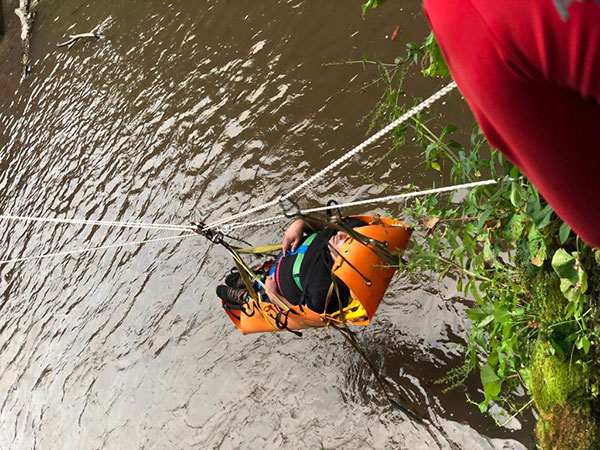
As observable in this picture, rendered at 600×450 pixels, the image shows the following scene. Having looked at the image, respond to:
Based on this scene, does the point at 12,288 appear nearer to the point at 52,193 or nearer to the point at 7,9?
the point at 52,193

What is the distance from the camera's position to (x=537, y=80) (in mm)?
576

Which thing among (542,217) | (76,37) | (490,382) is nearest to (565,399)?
(490,382)

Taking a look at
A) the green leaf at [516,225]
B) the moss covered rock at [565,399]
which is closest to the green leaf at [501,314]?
the moss covered rock at [565,399]

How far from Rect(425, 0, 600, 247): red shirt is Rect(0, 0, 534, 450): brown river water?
3.00 meters

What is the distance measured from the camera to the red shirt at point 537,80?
53cm

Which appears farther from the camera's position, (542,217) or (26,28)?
(26,28)

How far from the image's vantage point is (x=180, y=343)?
5426 millimetres

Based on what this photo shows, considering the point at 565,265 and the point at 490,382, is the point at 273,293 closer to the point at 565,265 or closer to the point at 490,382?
the point at 490,382

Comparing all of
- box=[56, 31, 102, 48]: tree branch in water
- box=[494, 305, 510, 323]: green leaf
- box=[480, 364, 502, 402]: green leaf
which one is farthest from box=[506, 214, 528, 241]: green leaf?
box=[56, 31, 102, 48]: tree branch in water

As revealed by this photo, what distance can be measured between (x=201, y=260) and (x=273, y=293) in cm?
195

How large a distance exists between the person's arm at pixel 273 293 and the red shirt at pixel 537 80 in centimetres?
332

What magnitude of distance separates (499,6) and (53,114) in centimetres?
996

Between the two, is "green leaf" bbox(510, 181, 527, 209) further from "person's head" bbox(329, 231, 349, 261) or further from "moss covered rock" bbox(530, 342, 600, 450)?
"person's head" bbox(329, 231, 349, 261)

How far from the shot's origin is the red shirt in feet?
1.73
